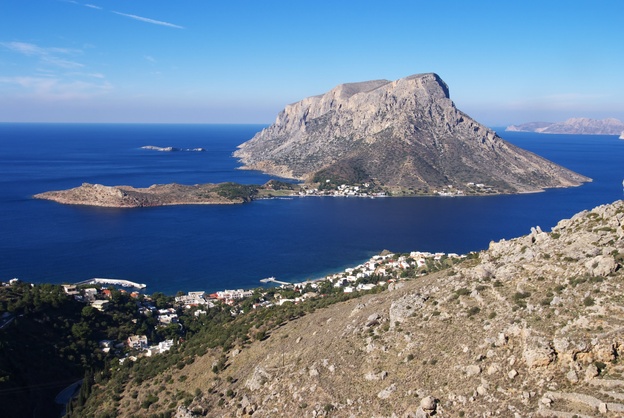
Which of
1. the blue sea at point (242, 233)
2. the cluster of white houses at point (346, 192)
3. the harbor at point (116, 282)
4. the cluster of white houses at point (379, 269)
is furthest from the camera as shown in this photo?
the cluster of white houses at point (346, 192)

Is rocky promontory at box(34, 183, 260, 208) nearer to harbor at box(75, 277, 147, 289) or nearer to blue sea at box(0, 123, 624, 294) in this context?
blue sea at box(0, 123, 624, 294)

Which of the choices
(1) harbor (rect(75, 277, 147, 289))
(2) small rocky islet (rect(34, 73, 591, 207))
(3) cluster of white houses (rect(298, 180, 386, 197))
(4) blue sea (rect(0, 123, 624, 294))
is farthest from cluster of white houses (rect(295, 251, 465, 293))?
(2) small rocky islet (rect(34, 73, 591, 207))

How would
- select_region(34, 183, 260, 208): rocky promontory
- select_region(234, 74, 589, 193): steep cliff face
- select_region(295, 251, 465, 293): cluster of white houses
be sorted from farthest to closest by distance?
1. select_region(234, 74, 589, 193): steep cliff face
2. select_region(34, 183, 260, 208): rocky promontory
3. select_region(295, 251, 465, 293): cluster of white houses

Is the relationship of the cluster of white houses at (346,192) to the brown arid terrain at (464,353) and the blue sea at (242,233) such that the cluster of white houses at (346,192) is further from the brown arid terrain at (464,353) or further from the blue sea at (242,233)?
the brown arid terrain at (464,353)

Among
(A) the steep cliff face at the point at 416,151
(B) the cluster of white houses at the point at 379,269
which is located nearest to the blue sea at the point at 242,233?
(B) the cluster of white houses at the point at 379,269

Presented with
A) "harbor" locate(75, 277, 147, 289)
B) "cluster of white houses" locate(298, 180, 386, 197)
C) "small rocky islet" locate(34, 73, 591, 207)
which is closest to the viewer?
"harbor" locate(75, 277, 147, 289)

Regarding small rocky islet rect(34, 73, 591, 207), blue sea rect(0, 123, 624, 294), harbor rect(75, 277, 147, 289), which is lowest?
harbor rect(75, 277, 147, 289)

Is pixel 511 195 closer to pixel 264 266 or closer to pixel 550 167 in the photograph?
pixel 550 167
